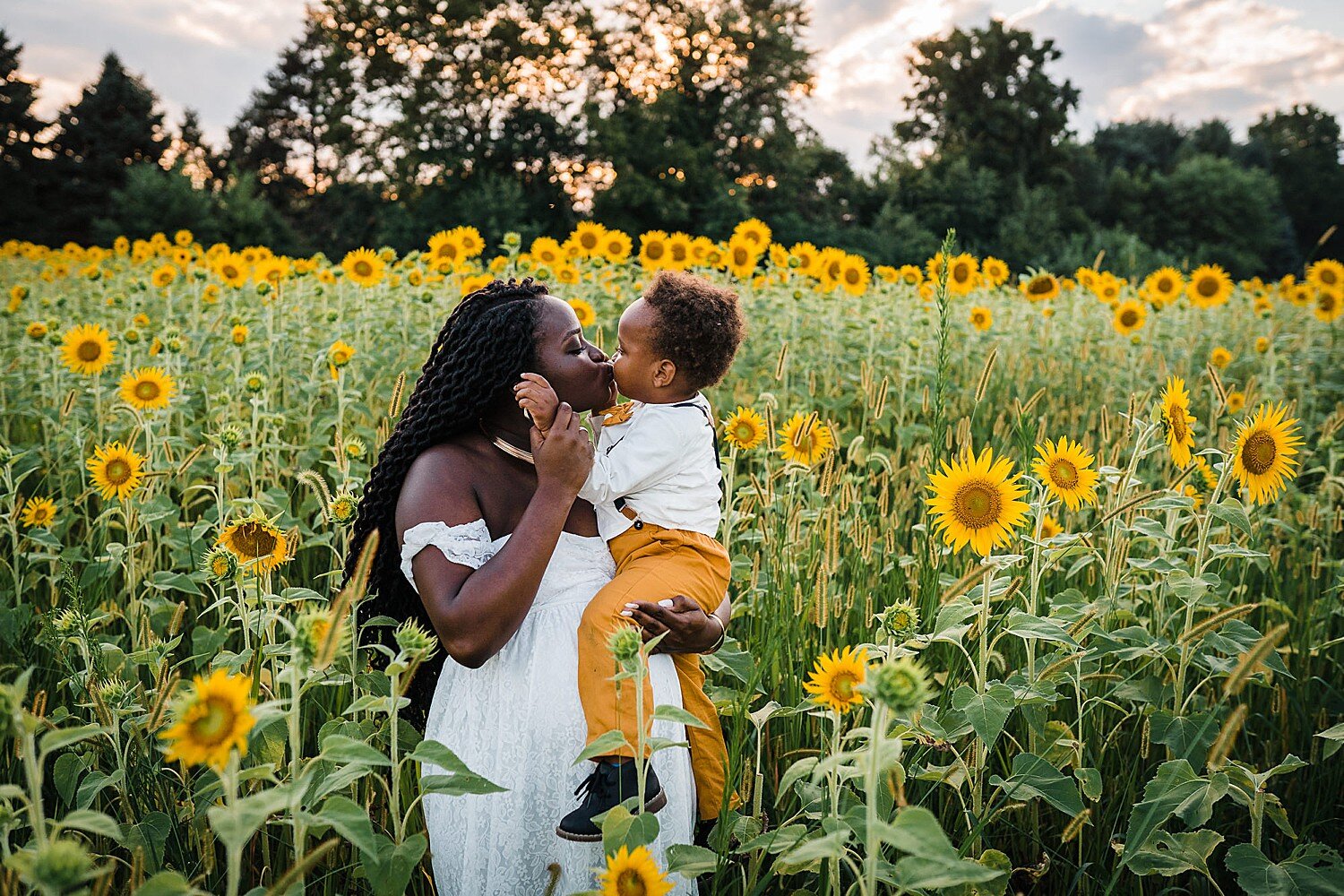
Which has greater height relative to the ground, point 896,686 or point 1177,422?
point 1177,422

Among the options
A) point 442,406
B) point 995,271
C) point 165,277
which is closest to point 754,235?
point 995,271

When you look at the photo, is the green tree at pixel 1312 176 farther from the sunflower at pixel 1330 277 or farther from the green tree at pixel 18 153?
the green tree at pixel 18 153

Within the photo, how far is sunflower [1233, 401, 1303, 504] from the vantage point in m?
2.17

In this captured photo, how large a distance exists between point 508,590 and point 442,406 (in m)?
0.52

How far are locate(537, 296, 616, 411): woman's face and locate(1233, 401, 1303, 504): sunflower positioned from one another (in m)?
1.45

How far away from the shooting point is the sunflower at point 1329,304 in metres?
6.30

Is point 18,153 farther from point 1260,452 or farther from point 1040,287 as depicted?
point 1260,452

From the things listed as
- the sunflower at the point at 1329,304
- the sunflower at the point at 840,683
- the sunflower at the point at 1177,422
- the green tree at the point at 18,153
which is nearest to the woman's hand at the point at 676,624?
the sunflower at the point at 840,683

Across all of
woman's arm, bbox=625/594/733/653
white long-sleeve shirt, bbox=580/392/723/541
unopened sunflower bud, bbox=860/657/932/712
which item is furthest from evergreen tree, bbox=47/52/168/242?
unopened sunflower bud, bbox=860/657/932/712

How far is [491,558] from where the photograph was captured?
174 cm

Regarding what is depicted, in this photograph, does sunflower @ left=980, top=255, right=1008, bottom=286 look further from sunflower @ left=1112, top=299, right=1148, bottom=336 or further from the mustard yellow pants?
the mustard yellow pants

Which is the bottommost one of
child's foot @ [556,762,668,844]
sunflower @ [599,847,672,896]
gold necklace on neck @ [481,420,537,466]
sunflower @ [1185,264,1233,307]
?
child's foot @ [556,762,668,844]

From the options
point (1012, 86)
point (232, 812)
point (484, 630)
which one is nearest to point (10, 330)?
point (484, 630)

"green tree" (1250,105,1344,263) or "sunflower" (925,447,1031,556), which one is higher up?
"green tree" (1250,105,1344,263)
